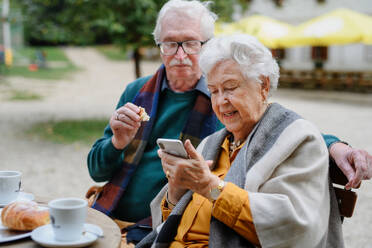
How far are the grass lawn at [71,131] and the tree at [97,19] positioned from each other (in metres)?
1.81

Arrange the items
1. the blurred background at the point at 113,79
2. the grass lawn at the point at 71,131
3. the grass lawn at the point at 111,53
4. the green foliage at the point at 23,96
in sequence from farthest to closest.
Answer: the grass lawn at the point at 111,53 < the green foliage at the point at 23,96 < the grass lawn at the point at 71,131 < the blurred background at the point at 113,79

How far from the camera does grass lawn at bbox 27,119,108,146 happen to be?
31.2 feet

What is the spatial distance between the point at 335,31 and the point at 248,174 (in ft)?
49.9

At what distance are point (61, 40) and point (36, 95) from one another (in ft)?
29.4

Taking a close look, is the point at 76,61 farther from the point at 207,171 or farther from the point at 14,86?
the point at 207,171

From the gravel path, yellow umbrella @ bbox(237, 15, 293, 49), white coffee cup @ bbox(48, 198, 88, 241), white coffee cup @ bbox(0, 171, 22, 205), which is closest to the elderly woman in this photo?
white coffee cup @ bbox(48, 198, 88, 241)

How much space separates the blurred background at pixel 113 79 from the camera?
25.3ft

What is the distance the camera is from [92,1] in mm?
8453

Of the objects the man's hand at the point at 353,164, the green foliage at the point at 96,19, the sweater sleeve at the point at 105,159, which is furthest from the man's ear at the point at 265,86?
the green foliage at the point at 96,19

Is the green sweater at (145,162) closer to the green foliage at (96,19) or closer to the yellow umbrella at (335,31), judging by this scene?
the green foliage at (96,19)

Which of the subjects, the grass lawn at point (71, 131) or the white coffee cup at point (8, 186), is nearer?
the white coffee cup at point (8, 186)

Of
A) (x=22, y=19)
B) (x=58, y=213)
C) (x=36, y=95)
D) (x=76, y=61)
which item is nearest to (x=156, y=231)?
(x=58, y=213)

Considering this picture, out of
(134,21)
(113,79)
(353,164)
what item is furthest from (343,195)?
(113,79)

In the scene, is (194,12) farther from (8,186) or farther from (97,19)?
(97,19)
